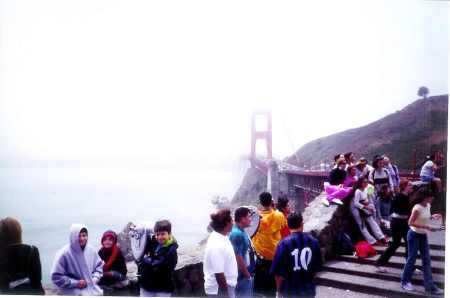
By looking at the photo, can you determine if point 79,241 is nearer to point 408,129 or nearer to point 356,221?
point 356,221

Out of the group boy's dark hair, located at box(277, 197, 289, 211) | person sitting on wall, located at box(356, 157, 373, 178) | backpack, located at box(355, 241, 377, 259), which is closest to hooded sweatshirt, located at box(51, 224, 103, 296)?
boy's dark hair, located at box(277, 197, 289, 211)

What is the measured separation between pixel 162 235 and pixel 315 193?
9.45 metres

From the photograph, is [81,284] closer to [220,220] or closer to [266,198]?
[220,220]

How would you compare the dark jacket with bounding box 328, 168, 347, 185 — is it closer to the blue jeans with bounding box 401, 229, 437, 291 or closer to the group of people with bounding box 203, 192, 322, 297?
the blue jeans with bounding box 401, 229, 437, 291

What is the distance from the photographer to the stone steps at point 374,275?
2761mm

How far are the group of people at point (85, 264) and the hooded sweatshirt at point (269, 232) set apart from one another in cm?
75

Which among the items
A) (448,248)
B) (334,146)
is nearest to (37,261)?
(448,248)

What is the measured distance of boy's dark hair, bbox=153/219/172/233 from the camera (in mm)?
2152

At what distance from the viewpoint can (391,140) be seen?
26.7 metres

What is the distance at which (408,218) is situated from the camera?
272 centimetres

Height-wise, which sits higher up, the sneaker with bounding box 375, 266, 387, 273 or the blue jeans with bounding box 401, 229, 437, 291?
the blue jeans with bounding box 401, 229, 437, 291

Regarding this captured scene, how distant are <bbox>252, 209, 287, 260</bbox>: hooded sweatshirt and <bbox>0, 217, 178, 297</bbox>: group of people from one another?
75 centimetres

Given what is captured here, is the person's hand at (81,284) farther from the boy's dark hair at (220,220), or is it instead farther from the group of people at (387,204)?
the group of people at (387,204)

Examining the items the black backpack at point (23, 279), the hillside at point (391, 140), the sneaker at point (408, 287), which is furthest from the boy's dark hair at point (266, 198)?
the hillside at point (391, 140)
